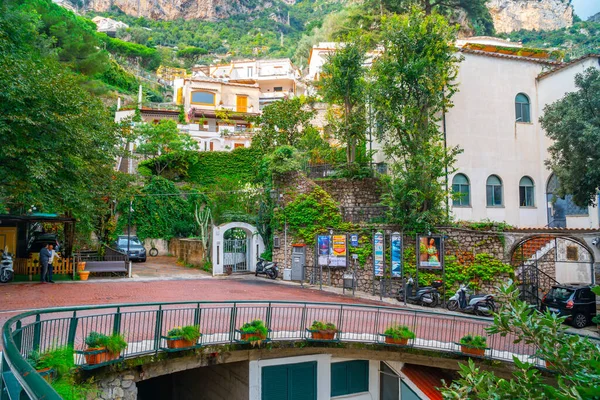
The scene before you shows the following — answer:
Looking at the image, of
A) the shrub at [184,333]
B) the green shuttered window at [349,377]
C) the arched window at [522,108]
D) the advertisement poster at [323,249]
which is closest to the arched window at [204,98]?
the advertisement poster at [323,249]

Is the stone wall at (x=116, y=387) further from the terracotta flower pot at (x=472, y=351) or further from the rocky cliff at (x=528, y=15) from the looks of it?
the rocky cliff at (x=528, y=15)

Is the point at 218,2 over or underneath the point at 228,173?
over

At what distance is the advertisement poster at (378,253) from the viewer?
61.2 feet

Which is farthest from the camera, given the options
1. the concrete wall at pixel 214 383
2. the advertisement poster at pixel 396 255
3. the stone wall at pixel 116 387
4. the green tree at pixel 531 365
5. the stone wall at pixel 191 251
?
the stone wall at pixel 191 251

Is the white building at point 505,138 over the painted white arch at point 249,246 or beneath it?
over

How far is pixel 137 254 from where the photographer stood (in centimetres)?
2698

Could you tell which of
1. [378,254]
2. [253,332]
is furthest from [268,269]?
[253,332]

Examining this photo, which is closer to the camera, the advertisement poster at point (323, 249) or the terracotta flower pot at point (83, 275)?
the terracotta flower pot at point (83, 275)

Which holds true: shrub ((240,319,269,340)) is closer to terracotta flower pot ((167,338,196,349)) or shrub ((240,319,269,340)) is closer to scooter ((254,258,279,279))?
terracotta flower pot ((167,338,196,349))

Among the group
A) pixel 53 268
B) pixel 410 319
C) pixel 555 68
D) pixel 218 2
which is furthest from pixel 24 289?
pixel 218 2

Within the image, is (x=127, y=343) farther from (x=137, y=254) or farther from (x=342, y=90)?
(x=137, y=254)

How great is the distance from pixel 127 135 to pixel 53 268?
728 cm

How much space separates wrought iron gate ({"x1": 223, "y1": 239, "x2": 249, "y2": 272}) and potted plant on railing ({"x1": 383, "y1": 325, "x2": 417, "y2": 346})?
43.9 ft

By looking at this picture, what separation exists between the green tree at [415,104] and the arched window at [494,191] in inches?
183
